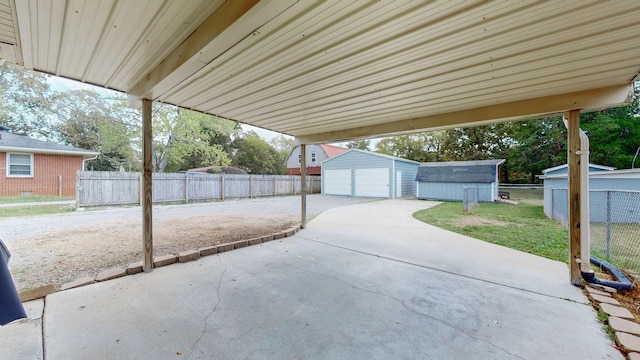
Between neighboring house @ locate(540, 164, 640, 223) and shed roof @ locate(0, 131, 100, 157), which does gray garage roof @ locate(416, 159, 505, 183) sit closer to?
neighboring house @ locate(540, 164, 640, 223)

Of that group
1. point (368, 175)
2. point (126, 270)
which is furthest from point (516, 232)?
point (368, 175)

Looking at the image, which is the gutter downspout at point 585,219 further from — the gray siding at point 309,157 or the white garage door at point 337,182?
the gray siding at point 309,157

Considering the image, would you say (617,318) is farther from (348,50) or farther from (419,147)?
(419,147)

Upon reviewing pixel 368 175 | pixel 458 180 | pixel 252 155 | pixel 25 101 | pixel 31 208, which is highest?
pixel 25 101

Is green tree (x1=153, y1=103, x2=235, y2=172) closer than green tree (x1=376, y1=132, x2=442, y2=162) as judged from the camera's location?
Yes

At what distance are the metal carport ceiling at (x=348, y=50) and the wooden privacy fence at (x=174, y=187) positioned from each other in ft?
27.5

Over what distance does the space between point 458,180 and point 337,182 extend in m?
7.19

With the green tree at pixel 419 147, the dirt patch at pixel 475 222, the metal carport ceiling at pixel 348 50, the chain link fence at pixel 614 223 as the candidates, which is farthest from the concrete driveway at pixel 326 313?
the green tree at pixel 419 147

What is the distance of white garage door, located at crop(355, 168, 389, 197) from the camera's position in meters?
14.5

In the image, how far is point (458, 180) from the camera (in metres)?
12.7

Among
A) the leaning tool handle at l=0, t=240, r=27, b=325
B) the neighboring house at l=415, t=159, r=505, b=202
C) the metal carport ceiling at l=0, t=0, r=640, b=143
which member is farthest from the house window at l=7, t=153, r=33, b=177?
the neighboring house at l=415, t=159, r=505, b=202

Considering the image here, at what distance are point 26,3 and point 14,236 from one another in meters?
5.56

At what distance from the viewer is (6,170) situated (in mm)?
10250

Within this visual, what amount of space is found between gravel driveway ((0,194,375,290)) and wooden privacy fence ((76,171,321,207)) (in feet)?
5.57
